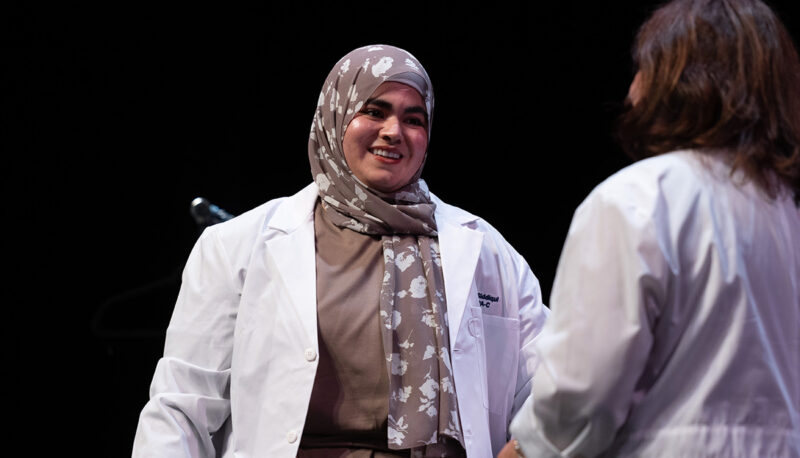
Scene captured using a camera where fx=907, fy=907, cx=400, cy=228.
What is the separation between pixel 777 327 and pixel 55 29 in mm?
2807

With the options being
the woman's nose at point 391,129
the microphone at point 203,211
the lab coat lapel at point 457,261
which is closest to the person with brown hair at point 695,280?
the lab coat lapel at point 457,261

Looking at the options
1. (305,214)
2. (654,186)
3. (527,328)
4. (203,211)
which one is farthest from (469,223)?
(654,186)

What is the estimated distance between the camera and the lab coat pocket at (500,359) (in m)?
1.94

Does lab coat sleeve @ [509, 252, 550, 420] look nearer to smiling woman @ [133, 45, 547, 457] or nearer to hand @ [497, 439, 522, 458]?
smiling woman @ [133, 45, 547, 457]

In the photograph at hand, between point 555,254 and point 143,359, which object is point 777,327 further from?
point 143,359

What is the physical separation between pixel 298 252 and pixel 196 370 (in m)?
0.32

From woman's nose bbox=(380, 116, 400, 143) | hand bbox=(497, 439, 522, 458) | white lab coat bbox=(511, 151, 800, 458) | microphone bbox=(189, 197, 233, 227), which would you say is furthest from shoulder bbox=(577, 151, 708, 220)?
microphone bbox=(189, 197, 233, 227)

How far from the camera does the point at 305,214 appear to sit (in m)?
2.04

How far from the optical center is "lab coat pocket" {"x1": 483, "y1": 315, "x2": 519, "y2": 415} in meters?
1.94

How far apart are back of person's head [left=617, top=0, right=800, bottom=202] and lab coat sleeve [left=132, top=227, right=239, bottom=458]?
1.02 m

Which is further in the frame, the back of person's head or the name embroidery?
the name embroidery

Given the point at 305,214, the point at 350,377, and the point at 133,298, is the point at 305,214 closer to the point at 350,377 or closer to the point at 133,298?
the point at 350,377

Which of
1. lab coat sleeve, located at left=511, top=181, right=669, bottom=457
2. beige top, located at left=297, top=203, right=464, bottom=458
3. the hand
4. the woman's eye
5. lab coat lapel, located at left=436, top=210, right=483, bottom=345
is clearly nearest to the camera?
lab coat sleeve, located at left=511, top=181, right=669, bottom=457

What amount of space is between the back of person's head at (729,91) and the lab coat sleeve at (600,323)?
13 centimetres
